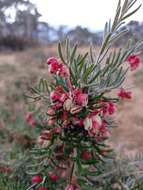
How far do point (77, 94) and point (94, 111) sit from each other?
0.12 m

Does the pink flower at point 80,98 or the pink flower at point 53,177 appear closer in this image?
the pink flower at point 80,98

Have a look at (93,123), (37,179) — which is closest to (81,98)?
(93,123)

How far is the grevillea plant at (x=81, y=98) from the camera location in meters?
1.97

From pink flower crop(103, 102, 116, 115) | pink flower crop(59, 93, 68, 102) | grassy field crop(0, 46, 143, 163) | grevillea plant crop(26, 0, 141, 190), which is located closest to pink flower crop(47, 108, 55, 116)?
grevillea plant crop(26, 0, 141, 190)

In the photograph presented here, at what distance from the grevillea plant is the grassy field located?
1226 mm

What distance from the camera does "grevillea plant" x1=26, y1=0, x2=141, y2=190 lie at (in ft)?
6.46

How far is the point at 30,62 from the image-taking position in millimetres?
16797

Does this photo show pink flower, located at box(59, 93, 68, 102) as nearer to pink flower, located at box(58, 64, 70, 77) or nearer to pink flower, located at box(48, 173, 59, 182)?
pink flower, located at box(58, 64, 70, 77)

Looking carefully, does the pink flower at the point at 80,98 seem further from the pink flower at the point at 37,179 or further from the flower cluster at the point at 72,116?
the pink flower at the point at 37,179

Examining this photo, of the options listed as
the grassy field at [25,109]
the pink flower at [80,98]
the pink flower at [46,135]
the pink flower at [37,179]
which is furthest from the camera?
the grassy field at [25,109]

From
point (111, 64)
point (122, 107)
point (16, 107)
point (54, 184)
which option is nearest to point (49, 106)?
point (111, 64)

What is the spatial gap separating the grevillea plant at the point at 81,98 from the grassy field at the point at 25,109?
1226 mm

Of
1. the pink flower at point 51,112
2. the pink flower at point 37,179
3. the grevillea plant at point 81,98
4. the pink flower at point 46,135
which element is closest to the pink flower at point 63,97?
the grevillea plant at point 81,98

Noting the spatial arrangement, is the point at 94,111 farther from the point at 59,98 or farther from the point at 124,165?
the point at 124,165
